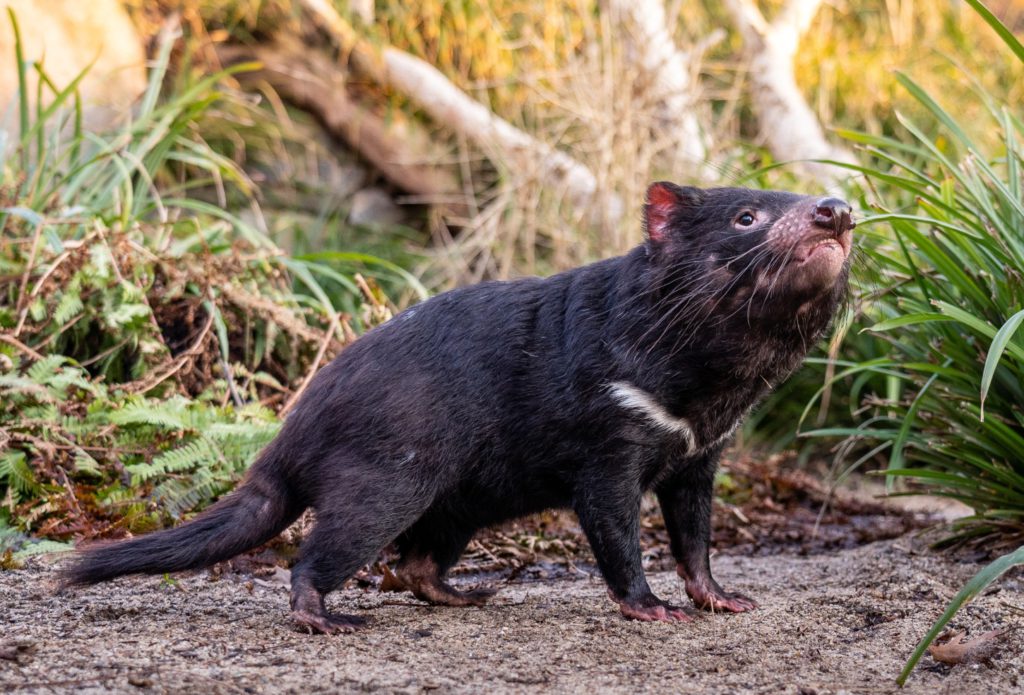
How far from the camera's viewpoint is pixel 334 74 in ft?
24.6

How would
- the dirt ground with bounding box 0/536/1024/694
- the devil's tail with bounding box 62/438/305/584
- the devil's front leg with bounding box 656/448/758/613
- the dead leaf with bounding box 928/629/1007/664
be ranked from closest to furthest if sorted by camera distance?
the dirt ground with bounding box 0/536/1024/694
the dead leaf with bounding box 928/629/1007/664
the devil's tail with bounding box 62/438/305/584
the devil's front leg with bounding box 656/448/758/613

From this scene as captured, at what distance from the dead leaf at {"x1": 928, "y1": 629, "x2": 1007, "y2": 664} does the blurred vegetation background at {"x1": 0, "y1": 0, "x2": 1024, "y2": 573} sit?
1.77 feet

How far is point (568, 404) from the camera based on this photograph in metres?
2.67

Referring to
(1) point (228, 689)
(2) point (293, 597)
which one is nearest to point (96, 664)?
(1) point (228, 689)

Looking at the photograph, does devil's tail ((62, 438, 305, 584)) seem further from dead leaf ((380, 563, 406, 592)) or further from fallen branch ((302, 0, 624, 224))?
fallen branch ((302, 0, 624, 224))

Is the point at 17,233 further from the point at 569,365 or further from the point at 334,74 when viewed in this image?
the point at 334,74

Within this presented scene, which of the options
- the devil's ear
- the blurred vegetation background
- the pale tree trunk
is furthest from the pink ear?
the pale tree trunk

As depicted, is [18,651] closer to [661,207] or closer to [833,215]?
[661,207]

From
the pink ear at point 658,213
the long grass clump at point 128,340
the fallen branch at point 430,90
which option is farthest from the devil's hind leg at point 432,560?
the fallen branch at point 430,90

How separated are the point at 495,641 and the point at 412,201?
455 cm

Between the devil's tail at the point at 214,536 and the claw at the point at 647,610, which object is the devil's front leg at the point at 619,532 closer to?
the claw at the point at 647,610

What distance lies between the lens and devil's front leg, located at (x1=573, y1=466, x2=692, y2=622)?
261 centimetres

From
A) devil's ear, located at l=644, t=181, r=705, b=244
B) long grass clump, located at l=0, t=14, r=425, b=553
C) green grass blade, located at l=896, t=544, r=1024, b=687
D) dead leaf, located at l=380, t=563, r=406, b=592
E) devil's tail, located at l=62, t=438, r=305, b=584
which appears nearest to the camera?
green grass blade, located at l=896, t=544, r=1024, b=687

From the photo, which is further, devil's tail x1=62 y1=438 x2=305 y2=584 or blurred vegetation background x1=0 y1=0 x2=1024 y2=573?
blurred vegetation background x1=0 y1=0 x2=1024 y2=573
